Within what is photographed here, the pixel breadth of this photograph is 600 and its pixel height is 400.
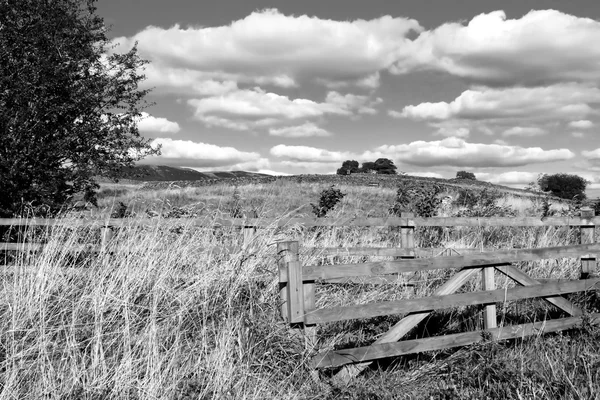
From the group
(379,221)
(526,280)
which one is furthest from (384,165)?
(526,280)

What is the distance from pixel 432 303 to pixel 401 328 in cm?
37

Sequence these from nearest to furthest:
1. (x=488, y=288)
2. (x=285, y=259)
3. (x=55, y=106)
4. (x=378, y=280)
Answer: (x=285, y=259)
(x=488, y=288)
(x=378, y=280)
(x=55, y=106)

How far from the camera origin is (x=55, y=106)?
12.6 meters

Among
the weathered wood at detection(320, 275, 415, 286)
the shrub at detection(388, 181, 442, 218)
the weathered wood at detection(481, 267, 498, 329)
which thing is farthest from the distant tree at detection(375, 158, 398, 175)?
the weathered wood at detection(481, 267, 498, 329)

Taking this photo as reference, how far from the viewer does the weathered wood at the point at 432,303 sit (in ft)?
14.0

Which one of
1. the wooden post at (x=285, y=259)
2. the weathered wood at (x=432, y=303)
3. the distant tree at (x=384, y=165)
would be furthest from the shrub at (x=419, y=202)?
the distant tree at (x=384, y=165)

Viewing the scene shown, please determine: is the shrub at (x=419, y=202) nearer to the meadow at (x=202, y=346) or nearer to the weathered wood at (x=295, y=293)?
→ the meadow at (x=202, y=346)

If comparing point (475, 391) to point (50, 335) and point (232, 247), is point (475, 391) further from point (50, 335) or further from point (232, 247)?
point (50, 335)

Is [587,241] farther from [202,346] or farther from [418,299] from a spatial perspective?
[202,346]

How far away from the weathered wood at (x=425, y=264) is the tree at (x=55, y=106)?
27.3 feet

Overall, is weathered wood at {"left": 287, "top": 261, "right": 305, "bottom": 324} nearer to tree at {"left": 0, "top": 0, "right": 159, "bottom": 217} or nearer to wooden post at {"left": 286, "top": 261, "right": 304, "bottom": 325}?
wooden post at {"left": 286, "top": 261, "right": 304, "bottom": 325}

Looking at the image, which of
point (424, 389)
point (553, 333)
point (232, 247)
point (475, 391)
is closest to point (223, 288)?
point (232, 247)

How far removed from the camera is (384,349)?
442cm

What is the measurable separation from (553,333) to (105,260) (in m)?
4.83
